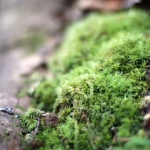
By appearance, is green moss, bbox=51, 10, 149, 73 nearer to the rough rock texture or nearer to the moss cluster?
the moss cluster

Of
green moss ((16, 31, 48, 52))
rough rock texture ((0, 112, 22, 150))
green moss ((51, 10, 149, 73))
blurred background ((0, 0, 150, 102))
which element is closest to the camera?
rough rock texture ((0, 112, 22, 150))

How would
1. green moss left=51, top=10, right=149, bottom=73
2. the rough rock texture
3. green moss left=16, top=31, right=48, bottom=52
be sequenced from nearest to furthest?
the rough rock texture, green moss left=51, top=10, right=149, bottom=73, green moss left=16, top=31, right=48, bottom=52

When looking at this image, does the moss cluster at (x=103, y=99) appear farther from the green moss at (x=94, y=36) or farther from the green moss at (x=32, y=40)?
the green moss at (x=32, y=40)

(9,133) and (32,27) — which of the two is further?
(32,27)

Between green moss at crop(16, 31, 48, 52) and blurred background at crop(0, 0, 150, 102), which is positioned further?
green moss at crop(16, 31, 48, 52)

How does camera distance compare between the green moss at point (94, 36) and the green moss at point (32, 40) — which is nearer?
the green moss at point (94, 36)

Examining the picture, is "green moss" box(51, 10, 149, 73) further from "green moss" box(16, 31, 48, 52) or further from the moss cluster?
"green moss" box(16, 31, 48, 52)

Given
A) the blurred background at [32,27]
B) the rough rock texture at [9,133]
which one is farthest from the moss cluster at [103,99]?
the blurred background at [32,27]

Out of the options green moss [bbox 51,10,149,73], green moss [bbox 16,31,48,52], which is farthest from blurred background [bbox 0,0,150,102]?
green moss [bbox 51,10,149,73]

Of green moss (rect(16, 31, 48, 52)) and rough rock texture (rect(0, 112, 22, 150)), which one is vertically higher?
green moss (rect(16, 31, 48, 52))

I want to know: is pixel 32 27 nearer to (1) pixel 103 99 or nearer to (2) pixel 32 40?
(2) pixel 32 40

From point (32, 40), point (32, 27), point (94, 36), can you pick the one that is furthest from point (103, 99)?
point (32, 27)
